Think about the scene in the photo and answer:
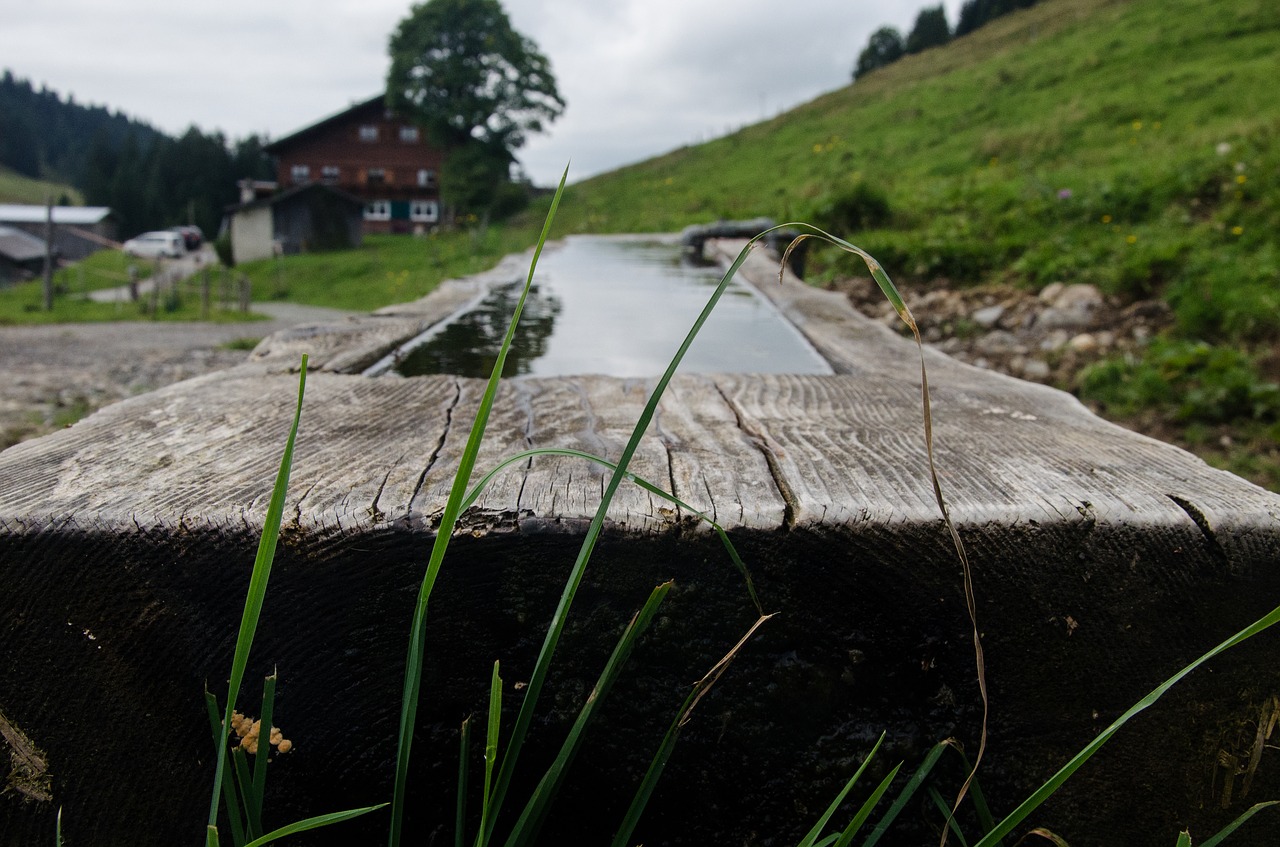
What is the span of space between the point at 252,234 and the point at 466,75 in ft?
34.8

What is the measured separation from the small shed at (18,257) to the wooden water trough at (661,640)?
142ft

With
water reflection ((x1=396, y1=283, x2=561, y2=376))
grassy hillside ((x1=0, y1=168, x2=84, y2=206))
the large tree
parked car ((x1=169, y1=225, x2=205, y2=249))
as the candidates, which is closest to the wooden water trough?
water reflection ((x1=396, y1=283, x2=561, y2=376))

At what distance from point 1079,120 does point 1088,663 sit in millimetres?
12104

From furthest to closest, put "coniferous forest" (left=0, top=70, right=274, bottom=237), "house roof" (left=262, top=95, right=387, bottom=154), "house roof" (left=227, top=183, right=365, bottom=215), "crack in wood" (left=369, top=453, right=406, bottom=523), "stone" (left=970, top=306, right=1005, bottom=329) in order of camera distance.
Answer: "coniferous forest" (left=0, top=70, right=274, bottom=237), "house roof" (left=262, top=95, right=387, bottom=154), "house roof" (left=227, top=183, right=365, bottom=215), "stone" (left=970, top=306, right=1005, bottom=329), "crack in wood" (left=369, top=453, right=406, bottom=523)

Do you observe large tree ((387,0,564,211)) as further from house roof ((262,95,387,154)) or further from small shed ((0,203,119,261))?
small shed ((0,203,119,261))

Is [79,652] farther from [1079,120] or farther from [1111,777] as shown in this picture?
[1079,120]

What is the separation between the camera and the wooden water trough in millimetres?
817

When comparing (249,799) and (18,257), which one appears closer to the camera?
(249,799)

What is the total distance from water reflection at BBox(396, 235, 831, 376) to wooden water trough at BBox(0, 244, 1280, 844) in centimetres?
138

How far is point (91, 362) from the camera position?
9.36m

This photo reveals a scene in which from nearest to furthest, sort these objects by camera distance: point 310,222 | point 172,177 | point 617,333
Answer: point 617,333 → point 310,222 → point 172,177

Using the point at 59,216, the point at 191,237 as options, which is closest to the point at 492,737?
the point at 191,237

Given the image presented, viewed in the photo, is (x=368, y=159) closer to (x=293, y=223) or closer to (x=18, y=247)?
(x=293, y=223)

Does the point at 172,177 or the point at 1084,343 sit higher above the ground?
the point at 172,177
